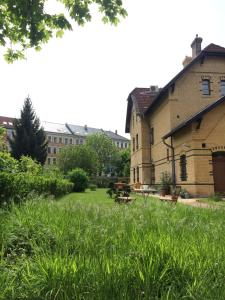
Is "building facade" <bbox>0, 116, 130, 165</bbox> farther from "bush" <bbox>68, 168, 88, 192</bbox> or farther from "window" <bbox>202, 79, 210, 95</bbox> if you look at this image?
"window" <bbox>202, 79, 210, 95</bbox>

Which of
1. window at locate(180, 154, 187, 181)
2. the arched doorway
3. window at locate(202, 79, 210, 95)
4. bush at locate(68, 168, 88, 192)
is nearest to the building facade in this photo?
bush at locate(68, 168, 88, 192)

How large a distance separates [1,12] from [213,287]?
604cm

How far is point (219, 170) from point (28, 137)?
3161 centimetres

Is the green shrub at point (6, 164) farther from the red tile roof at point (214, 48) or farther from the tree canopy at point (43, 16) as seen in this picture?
the red tile roof at point (214, 48)

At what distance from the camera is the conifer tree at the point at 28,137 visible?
46.5m

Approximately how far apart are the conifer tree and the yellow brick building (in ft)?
50.4

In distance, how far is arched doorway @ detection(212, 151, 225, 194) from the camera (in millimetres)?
20719

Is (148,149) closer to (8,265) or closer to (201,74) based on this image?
(201,74)

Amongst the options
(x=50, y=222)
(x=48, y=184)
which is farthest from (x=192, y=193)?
(x=50, y=222)

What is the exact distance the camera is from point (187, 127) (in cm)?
2150

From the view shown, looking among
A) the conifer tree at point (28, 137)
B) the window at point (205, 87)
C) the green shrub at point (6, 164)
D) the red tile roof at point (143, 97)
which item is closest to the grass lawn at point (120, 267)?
the green shrub at point (6, 164)

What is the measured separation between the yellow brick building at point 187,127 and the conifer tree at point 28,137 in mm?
15372

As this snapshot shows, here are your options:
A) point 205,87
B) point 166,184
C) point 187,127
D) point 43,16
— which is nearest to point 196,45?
point 205,87

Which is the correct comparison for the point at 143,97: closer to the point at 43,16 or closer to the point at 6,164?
the point at 6,164
